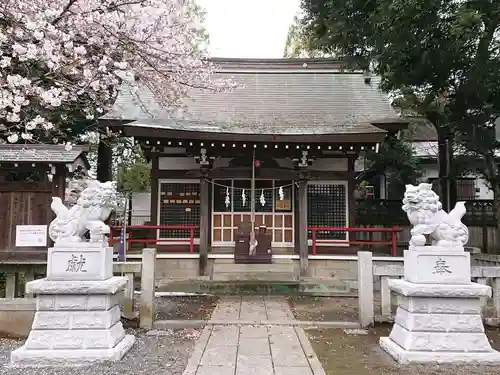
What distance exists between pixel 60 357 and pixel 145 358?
0.94 m

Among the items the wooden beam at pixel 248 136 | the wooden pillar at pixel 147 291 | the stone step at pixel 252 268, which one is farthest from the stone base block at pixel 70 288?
the wooden beam at pixel 248 136

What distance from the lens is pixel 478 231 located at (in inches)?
532

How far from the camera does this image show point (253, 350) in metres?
5.07

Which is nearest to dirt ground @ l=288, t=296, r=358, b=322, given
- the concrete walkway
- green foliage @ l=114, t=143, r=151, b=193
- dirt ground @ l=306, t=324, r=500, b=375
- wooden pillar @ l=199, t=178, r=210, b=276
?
the concrete walkway

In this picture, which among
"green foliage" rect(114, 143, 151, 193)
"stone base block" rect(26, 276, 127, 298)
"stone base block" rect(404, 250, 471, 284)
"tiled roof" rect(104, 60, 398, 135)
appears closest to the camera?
"stone base block" rect(26, 276, 127, 298)

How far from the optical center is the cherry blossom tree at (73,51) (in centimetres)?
634

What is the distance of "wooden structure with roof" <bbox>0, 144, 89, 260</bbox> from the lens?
8742mm

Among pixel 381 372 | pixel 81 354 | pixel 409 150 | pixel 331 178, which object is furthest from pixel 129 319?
pixel 409 150

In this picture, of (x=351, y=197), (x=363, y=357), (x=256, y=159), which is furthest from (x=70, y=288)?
(x=351, y=197)

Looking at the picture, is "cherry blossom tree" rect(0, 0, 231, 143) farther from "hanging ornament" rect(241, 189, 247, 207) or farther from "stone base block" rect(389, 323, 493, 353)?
"stone base block" rect(389, 323, 493, 353)

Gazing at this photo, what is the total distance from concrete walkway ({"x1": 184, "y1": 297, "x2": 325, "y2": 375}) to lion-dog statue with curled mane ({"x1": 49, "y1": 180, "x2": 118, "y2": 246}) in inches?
75.5

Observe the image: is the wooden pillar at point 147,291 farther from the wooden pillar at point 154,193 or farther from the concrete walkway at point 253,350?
the wooden pillar at point 154,193

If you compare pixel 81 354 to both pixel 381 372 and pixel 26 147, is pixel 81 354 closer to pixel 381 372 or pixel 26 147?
pixel 381 372

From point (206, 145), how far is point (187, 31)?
12.6 feet
